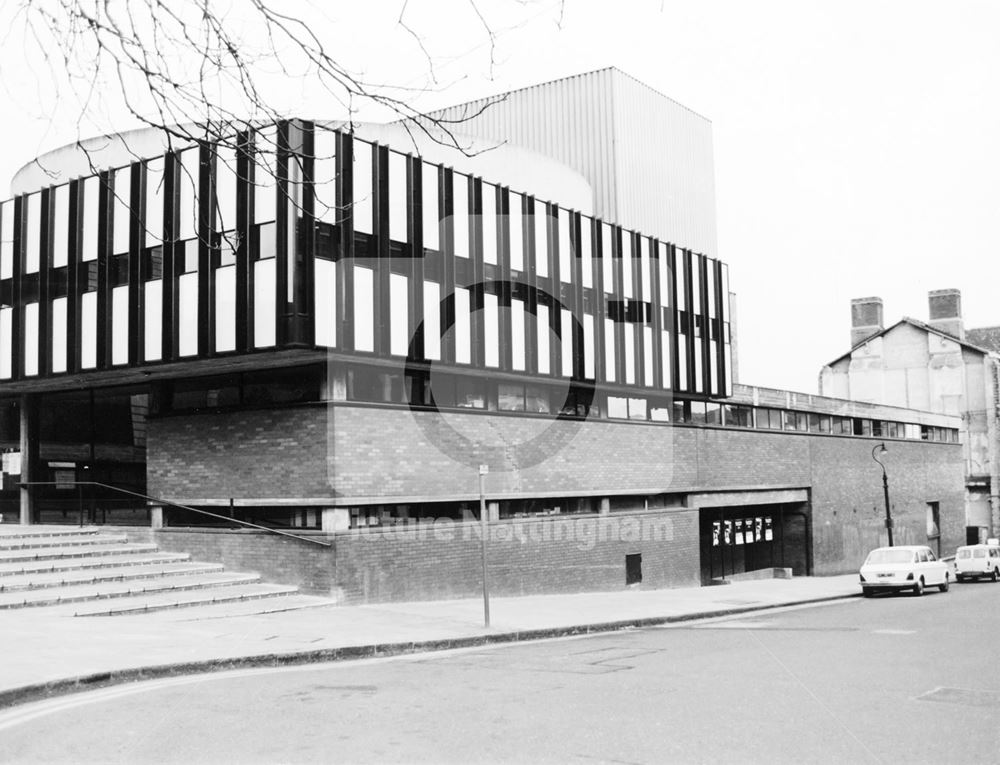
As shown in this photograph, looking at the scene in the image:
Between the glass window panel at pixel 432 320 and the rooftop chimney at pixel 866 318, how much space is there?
44230 millimetres

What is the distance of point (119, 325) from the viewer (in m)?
20.9

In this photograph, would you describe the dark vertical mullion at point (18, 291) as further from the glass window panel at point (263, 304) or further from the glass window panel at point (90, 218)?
the glass window panel at point (263, 304)

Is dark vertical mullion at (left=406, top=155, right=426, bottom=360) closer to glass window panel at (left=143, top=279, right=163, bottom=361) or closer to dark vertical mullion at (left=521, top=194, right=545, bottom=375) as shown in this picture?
dark vertical mullion at (left=521, top=194, right=545, bottom=375)

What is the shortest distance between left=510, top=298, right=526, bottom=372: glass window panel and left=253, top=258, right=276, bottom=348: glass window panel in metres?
6.39

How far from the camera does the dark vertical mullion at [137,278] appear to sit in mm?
20453

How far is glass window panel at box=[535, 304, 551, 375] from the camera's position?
79.5 feet

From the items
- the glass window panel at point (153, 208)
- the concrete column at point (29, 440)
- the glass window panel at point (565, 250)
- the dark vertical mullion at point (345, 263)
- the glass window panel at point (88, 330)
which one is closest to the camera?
the dark vertical mullion at point (345, 263)

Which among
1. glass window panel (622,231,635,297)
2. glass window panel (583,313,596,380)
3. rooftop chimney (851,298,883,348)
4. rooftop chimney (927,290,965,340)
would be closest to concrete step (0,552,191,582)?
glass window panel (583,313,596,380)

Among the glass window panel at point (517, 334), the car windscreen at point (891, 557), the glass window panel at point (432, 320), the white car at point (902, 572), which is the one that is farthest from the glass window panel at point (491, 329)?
the car windscreen at point (891, 557)

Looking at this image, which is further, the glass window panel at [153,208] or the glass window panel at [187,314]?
the glass window panel at [153,208]

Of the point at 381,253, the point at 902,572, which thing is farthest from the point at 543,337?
the point at 902,572

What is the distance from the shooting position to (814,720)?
8414mm

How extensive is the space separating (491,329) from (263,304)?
226 inches

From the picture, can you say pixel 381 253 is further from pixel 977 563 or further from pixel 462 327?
pixel 977 563
